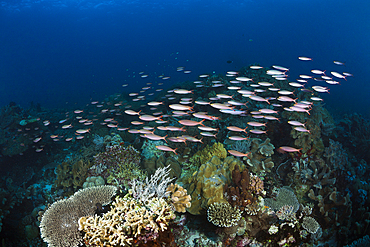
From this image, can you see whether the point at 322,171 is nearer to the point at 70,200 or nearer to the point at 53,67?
the point at 70,200

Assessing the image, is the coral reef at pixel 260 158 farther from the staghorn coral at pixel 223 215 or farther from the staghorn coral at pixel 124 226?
the staghorn coral at pixel 124 226

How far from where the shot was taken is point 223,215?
13.5ft

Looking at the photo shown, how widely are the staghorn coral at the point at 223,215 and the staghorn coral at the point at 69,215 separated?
7.79ft

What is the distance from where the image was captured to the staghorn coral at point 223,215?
4.03 m

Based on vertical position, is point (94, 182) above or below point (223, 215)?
below

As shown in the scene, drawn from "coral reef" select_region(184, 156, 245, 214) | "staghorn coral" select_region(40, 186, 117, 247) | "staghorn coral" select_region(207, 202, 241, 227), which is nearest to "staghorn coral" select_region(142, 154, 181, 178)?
"coral reef" select_region(184, 156, 245, 214)

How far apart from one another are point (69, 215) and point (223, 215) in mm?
3259

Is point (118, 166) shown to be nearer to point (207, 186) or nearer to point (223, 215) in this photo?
point (207, 186)

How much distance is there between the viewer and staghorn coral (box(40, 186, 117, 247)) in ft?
10.1

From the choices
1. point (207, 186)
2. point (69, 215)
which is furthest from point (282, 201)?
point (69, 215)

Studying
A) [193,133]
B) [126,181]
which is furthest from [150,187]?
[193,133]

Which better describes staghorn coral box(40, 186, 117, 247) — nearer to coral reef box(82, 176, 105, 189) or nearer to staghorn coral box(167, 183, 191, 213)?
staghorn coral box(167, 183, 191, 213)

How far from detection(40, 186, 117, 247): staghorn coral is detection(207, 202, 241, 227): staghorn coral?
2.37 metres

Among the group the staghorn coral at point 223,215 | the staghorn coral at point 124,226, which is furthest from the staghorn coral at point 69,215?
the staghorn coral at point 223,215
